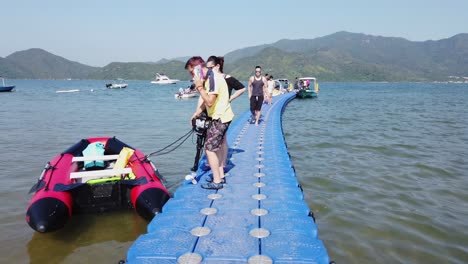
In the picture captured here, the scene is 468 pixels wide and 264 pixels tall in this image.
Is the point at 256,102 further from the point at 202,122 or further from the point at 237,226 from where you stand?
the point at 237,226

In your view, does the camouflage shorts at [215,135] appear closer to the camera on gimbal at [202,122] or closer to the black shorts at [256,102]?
the camera on gimbal at [202,122]

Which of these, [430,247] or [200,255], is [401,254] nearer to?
[430,247]

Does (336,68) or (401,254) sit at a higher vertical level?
(336,68)

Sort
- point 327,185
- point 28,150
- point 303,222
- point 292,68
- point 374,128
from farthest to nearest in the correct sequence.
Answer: point 292,68 < point 374,128 < point 28,150 < point 327,185 < point 303,222

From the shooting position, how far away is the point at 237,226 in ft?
11.5

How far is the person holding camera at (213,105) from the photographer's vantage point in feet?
13.4

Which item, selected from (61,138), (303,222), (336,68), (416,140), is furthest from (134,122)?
(336,68)

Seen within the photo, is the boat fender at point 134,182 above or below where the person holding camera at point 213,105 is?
below

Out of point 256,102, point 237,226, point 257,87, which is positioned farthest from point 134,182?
point 256,102

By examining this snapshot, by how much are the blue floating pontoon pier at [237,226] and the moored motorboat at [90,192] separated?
55 cm

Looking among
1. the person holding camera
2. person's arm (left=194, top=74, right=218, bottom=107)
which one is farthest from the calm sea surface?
person's arm (left=194, top=74, right=218, bottom=107)

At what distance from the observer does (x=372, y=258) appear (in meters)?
4.06

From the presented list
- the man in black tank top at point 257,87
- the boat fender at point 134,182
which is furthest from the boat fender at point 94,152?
the man in black tank top at point 257,87

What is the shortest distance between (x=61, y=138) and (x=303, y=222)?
11877mm
